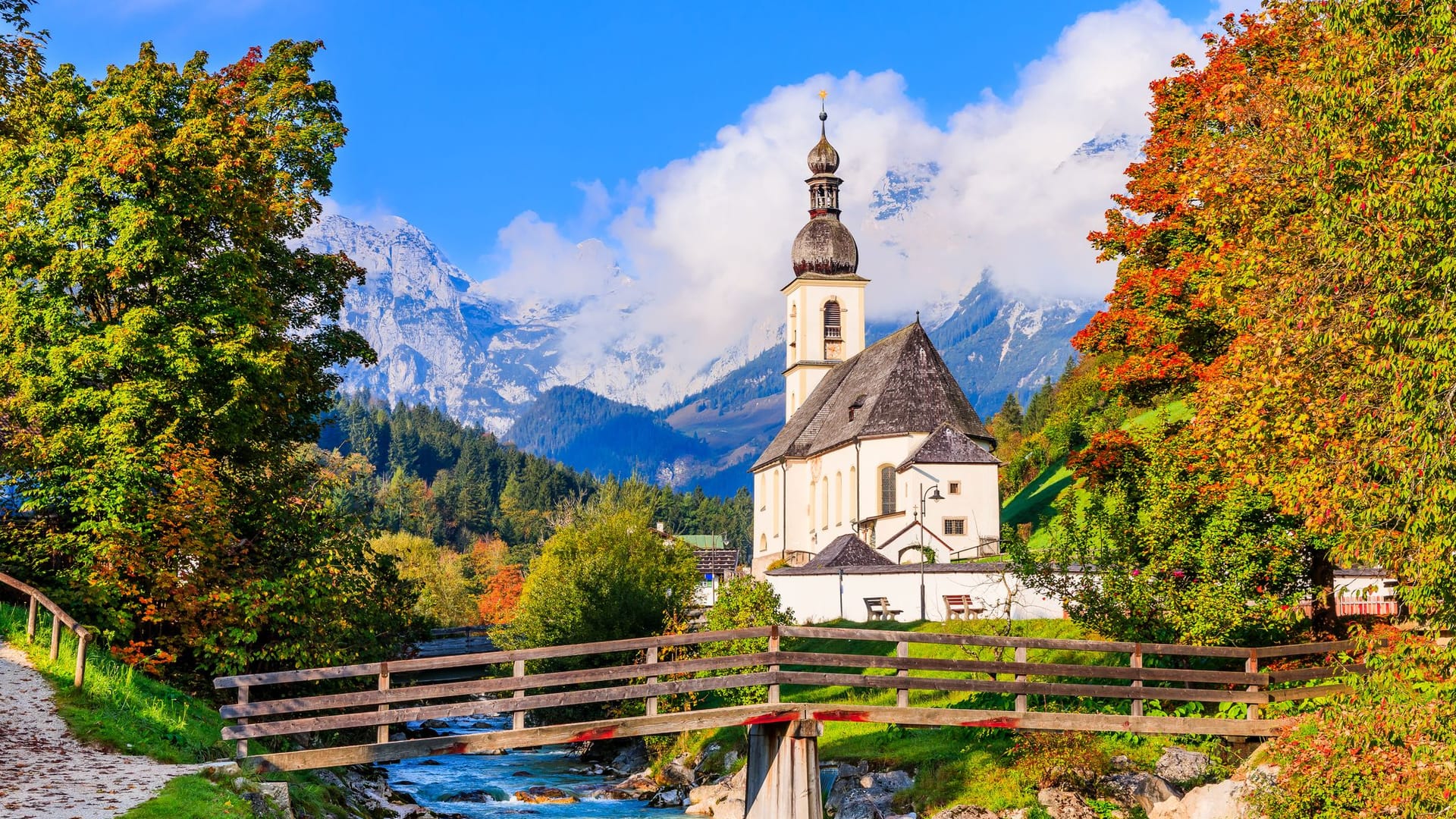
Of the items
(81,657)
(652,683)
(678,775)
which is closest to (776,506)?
(678,775)

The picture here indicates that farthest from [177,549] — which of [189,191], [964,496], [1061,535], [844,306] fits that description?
[844,306]

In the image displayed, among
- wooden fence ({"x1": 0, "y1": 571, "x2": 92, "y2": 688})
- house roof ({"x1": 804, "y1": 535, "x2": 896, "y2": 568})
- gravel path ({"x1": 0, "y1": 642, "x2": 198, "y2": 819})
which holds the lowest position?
gravel path ({"x1": 0, "y1": 642, "x2": 198, "y2": 819})

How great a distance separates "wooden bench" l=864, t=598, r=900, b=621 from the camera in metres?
42.0

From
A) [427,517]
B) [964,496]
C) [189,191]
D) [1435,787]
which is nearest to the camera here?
[1435,787]

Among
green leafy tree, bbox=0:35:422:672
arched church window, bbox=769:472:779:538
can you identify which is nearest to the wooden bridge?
green leafy tree, bbox=0:35:422:672

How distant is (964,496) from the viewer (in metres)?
60.2

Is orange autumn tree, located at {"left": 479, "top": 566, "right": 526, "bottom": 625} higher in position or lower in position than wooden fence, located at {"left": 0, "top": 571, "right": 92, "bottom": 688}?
higher

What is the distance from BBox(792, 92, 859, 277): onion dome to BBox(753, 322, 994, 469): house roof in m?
12.9

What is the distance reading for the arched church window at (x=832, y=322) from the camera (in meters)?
87.9

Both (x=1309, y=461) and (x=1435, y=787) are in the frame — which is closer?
(x=1435, y=787)

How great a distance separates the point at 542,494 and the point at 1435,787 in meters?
184

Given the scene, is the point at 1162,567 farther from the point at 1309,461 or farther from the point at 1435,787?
the point at 1435,787

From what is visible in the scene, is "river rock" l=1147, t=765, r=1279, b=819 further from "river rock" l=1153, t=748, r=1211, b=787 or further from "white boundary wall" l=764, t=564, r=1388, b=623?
"white boundary wall" l=764, t=564, r=1388, b=623

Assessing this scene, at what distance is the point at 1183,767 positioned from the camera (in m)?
23.0
